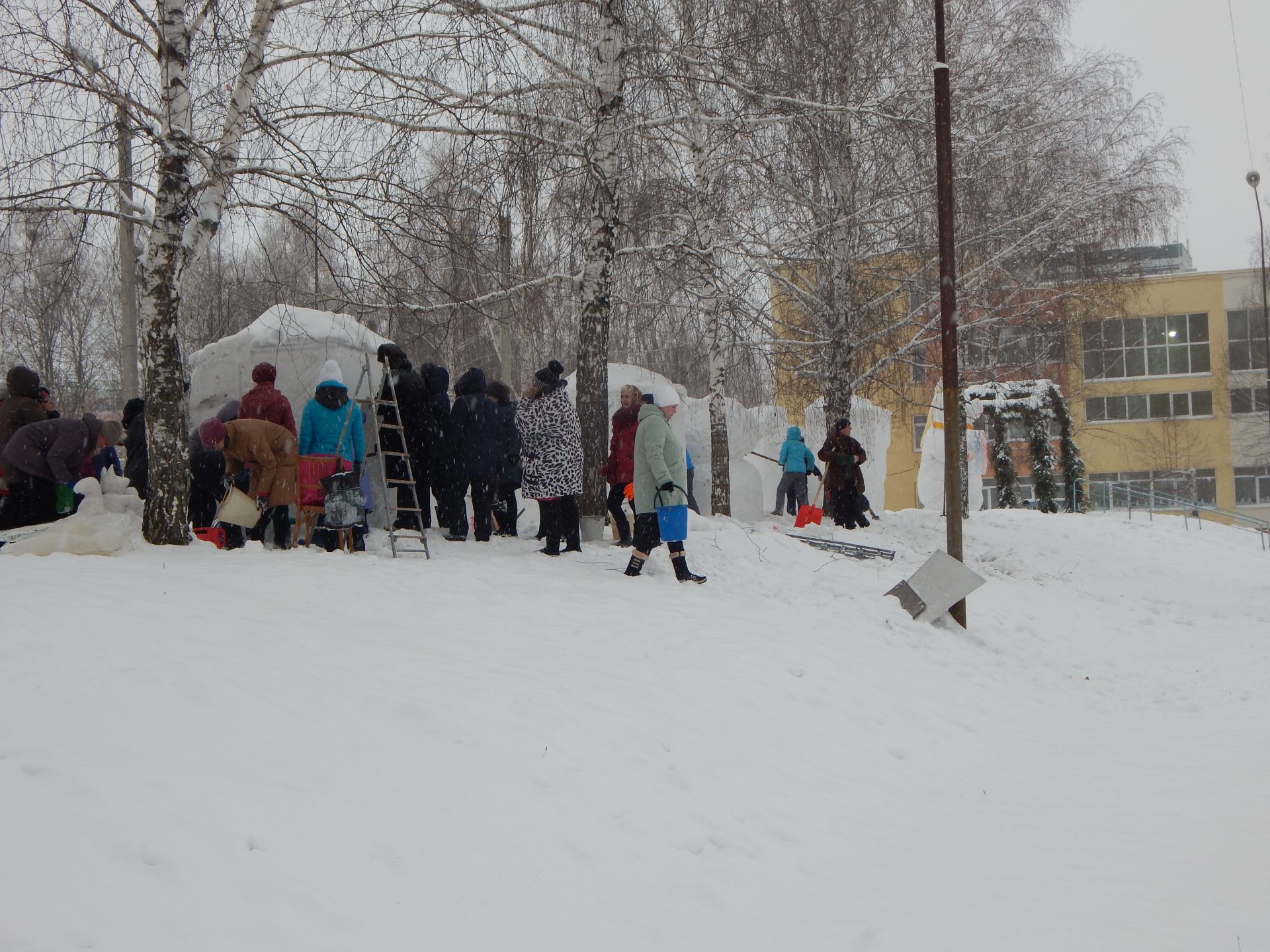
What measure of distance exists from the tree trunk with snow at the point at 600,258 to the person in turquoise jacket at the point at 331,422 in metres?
2.13

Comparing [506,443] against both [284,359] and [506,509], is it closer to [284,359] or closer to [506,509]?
[506,509]

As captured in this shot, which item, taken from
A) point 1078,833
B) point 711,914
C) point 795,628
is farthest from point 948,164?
point 711,914

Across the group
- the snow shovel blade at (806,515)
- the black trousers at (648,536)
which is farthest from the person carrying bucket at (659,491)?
the snow shovel blade at (806,515)

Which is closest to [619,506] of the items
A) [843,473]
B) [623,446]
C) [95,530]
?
[623,446]

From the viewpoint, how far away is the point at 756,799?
5270mm

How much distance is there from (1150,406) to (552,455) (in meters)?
38.3

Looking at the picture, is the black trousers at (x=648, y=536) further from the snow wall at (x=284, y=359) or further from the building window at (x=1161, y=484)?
the building window at (x=1161, y=484)

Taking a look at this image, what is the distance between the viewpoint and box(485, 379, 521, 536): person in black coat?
34.6ft

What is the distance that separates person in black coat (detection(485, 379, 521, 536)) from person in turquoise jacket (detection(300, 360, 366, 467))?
1.36m

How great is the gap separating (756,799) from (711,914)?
122 cm

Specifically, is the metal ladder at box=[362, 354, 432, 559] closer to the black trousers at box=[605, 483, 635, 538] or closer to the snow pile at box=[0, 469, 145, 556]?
the black trousers at box=[605, 483, 635, 538]

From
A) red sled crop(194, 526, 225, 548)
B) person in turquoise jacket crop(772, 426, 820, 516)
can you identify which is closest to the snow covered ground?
red sled crop(194, 526, 225, 548)

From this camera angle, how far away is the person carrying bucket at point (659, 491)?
9398 millimetres

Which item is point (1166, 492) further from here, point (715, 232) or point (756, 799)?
point (756, 799)
